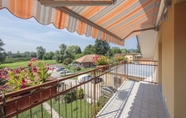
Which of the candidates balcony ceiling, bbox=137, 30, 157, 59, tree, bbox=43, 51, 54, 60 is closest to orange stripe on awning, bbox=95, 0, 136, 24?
balcony ceiling, bbox=137, 30, 157, 59

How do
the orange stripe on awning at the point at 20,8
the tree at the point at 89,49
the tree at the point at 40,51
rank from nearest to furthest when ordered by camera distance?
the orange stripe on awning at the point at 20,8
the tree at the point at 40,51
the tree at the point at 89,49

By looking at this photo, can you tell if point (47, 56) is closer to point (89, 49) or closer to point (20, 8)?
point (89, 49)

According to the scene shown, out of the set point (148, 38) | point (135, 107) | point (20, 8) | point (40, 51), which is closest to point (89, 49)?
point (40, 51)

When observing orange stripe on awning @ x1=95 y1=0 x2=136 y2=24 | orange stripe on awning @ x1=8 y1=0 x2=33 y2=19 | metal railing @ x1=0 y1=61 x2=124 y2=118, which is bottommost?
metal railing @ x1=0 y1=61 x2=124 y2=118

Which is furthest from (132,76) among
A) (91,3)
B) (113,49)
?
(113,49)

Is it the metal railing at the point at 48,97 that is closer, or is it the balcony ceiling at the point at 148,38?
the metal railing at the point at 48,97

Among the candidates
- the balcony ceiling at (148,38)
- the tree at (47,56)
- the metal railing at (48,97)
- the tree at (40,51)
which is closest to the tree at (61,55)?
the tree at (47,56)

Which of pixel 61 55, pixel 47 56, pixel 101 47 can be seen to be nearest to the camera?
pixel 47 56

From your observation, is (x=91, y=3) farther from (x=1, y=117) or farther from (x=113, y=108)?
(x=113, y=108)

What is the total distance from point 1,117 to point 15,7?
1.48 meters

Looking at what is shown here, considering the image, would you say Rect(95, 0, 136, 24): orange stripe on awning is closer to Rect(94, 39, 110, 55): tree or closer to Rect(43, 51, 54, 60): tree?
Rect(43, 51, 54, 60): tree

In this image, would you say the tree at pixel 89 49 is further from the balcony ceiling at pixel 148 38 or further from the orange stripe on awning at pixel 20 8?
the orange stripe on awning at pixel 20 8

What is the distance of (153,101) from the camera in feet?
14.1

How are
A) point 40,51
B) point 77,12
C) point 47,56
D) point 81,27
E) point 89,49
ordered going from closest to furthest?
point 77,12, point 81,27, point 40,51, point 47,56, point 89,49
